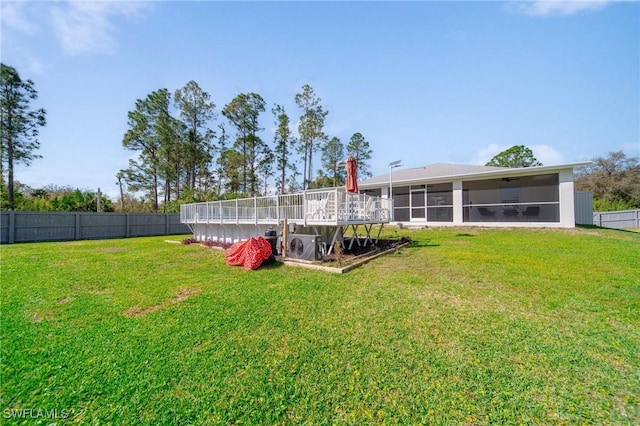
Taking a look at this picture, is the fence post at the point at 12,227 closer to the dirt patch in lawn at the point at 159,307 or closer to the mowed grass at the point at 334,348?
the mowed grass at the point at 334,348

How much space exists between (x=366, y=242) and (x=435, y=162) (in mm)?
14339

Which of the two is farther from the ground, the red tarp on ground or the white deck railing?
the white deck railing

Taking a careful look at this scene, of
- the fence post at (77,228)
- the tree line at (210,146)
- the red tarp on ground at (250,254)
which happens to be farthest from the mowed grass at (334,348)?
the tree line at (210,146)

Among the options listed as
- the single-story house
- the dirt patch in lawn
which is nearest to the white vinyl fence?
the single-story house

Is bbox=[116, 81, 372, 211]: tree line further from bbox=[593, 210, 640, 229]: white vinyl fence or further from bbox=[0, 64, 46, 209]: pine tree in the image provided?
bbox=[593, 210, 640, 229]: white vinyl fence

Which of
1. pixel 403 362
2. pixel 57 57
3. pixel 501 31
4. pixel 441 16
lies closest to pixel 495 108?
pixel 501 31

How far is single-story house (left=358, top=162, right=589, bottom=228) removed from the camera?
11438mm

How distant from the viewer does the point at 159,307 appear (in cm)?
405

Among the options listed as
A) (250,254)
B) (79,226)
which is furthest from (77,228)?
(250,254)

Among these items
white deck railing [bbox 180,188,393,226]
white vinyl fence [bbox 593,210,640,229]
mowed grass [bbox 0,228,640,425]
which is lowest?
mowed grass [bbox 0,228,640,425]

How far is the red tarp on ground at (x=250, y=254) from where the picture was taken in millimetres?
6289

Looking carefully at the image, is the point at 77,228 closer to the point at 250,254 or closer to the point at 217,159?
the point at 217,159

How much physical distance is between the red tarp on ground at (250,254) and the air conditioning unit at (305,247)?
2.28 feet

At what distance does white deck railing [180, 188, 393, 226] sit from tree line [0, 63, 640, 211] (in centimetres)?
1269
